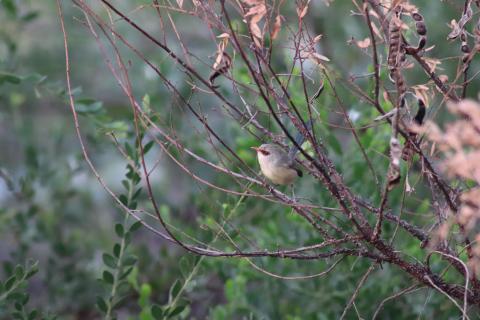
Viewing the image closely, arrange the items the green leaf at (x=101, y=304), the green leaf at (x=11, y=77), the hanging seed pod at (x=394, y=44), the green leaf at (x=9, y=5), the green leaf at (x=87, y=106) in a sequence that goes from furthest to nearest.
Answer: the green leaf at (x=9, y=5), the green leaf at (x=87, y=106), the green leaf at (x=11, y=77), the green leaf at (x=101, y=304), the hanging seed pod at (x=394, y=44)

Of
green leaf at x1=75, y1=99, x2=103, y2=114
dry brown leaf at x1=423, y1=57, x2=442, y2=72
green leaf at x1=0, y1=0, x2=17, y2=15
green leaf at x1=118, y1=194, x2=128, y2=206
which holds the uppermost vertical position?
dry brown leaf at x1=423, y1=57, x2=442, y2=72

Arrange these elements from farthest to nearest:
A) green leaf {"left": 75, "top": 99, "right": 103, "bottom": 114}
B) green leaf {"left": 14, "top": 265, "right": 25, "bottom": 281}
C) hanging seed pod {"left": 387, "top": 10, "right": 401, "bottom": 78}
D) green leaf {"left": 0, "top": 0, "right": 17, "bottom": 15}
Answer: green leaf {"left": 0, "top": 0, "right": 17, "bottom": 15} < green leaf {"left": 75, "top": 99, "right": 103, "bottom": 114} < green leaf {"left": 14, "top": 265, "right": 25, "bottom": 281} < hanging seed pod {"left": 387, "top": 10, "right": 401, "bottom": 78}

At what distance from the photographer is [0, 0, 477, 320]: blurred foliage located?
3.66m

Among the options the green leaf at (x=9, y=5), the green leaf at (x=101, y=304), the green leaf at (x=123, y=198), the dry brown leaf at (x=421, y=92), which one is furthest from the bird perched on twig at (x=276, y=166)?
the green leaf at (x=9, y=5)

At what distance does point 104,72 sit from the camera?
26.9ft

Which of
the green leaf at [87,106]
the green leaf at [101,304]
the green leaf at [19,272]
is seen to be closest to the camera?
the green leaf at [19,272]

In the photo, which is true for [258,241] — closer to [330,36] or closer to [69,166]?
[69,166]

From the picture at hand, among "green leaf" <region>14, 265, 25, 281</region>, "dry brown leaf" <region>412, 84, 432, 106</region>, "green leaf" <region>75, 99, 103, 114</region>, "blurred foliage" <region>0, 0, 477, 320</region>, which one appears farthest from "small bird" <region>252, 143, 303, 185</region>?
"green leaf" <region>14, 265, 25, 281</region>

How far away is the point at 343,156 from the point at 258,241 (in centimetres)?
71

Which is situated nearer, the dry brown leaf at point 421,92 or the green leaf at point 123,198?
the dry brown leaf at point 421,92

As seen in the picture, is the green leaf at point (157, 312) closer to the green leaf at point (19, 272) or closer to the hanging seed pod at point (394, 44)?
the green leaf at point (19, 272)

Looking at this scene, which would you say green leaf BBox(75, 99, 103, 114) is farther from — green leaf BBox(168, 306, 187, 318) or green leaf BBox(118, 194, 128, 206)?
green leaf BBox(168, 306, 187, 318)

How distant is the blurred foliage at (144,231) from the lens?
3.66 metres

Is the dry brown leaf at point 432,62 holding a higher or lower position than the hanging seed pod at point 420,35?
lower
